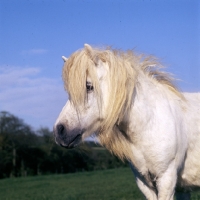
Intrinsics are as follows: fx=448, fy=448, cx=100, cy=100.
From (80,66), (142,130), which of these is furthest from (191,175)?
(80,66)

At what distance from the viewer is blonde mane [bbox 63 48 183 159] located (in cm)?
470

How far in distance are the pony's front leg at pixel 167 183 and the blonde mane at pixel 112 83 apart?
49cm

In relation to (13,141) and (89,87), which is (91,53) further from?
(13,141)

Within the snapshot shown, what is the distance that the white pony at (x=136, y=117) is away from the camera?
4727mm

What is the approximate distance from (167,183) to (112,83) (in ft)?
4.22

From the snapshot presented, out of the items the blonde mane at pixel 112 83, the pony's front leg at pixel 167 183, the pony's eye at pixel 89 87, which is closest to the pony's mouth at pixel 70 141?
the blonde mane at pixel 112 83

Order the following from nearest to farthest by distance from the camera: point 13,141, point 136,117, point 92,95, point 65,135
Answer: point 65,135, point 92,95, point 136,117, point 13,141

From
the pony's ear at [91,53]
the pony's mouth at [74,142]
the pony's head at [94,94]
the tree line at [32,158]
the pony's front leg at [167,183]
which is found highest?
the pony's ear at [91,53]

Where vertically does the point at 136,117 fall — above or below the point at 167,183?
above

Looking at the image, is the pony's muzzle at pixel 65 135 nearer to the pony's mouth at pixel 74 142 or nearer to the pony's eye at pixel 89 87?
the pony's mouth at pixel 74 142

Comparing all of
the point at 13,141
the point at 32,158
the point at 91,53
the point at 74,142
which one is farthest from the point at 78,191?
the point at 13,141

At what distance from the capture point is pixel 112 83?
190 inches

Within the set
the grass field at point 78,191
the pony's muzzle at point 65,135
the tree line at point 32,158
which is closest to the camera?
the pony's muzzle at point 65,135

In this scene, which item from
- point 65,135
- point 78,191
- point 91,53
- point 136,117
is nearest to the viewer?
point 65,135
